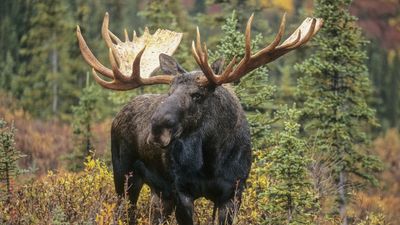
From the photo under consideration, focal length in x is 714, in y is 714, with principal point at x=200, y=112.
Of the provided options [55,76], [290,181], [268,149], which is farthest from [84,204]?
[55,76]

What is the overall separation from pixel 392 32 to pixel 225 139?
305 ft

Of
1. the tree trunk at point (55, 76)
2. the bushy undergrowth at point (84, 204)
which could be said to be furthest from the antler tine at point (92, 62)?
the tree trunk at point (55, 76)

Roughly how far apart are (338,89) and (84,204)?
748cm

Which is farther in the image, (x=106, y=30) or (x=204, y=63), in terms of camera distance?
(x=106, y=30)

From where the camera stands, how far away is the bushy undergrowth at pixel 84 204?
26.7ft

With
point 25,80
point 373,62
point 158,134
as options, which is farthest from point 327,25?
point 373,62

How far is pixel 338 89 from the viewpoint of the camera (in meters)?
14.7

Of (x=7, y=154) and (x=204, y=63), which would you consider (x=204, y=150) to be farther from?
(x=7, y=154)

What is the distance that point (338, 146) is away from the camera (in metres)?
14.2

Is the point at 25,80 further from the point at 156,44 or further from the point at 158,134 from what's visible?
the point at 158,134

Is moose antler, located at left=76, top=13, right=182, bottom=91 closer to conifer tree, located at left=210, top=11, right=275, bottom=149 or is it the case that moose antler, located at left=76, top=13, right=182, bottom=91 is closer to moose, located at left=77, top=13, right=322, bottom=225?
moose, located at left=77, top=13, right=322, bottom=225

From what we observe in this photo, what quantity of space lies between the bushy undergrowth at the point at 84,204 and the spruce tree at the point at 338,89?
3904 millimetres

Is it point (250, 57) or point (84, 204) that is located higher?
point (250, 57)

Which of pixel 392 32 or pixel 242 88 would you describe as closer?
pixel 242 88
